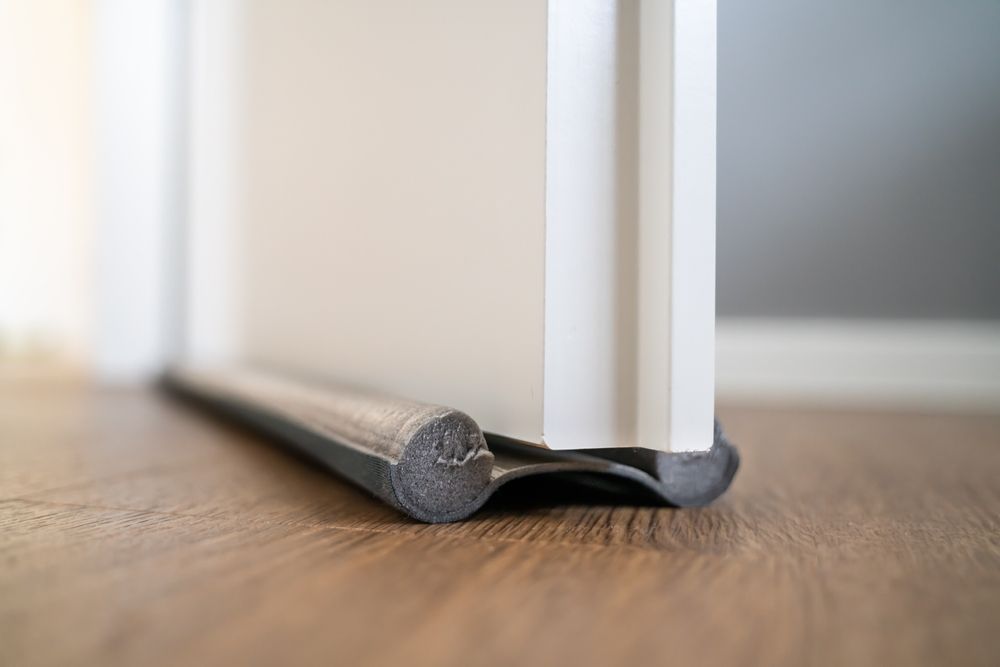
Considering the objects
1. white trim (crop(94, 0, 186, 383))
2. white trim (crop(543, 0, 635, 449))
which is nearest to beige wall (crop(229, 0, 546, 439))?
white trim (crop(543, 0, 635, 449))

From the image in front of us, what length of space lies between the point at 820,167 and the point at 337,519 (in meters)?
1.67

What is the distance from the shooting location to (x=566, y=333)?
511 mm

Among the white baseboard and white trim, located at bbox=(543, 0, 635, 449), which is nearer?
white trim, located at bbox=(543, 0, 635, 449)

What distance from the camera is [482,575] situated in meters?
0.38

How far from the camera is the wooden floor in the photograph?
Result: 298 millimetres

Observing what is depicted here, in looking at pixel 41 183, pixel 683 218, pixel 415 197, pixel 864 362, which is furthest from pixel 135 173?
pixel 683 218

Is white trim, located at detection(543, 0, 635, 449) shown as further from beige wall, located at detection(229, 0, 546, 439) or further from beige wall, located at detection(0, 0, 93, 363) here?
beige wall, located at detection(0, 0, 93, 363)

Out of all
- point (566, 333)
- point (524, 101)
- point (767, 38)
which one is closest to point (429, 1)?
point (524, 101)

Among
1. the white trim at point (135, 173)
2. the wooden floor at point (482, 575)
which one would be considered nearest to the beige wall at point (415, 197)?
the wooden floor at point (482, 575)

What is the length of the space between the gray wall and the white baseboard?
0.14 ft

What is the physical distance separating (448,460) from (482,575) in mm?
106

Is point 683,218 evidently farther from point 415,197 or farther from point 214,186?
point 214,186

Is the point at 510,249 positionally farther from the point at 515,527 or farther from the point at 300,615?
the point at 300,615

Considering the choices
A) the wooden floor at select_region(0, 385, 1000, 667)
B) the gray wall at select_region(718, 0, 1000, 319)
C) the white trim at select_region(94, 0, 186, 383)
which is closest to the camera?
the wooden floor at select_region(0, 385, 1000, 667)
